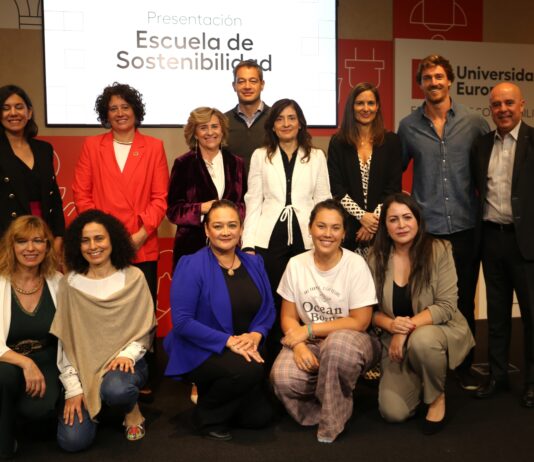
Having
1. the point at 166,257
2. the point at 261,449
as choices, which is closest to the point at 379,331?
the point at 261,449

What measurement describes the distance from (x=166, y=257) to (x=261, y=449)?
2335mm

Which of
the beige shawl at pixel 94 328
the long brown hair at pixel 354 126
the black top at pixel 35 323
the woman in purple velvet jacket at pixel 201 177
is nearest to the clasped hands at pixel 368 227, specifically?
the long brown hair at pixel 354 126

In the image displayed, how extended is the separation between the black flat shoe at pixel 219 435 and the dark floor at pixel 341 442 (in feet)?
0.11

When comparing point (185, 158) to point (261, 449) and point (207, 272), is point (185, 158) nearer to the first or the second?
point (207, 272)

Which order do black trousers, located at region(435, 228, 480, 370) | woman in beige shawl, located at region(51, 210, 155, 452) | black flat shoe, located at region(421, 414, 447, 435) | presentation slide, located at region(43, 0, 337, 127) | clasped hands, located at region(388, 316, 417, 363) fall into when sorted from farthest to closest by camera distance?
1. presentation slide, located at region(43, 0, 337, 127)
2. black trousers, located at region(435, 228, 480, 370)
3. clasped hands, located at region(388, 316, 417, 363)
4. black flat shoe, located at region(421, 414, 447, 435)
5. woman in beige shawl, located at region(51, 210, 155, 452)

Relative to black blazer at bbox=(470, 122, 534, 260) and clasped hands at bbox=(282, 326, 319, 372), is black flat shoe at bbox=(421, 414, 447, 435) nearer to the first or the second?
clasped hands at bbox=(282, 326, 319, 372)

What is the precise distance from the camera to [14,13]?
4.34 m

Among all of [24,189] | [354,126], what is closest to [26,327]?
[24,189]

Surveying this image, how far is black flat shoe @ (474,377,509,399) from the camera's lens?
10.7ft

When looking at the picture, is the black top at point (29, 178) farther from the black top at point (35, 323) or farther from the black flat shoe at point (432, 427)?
the black flat shoe at point (432, 427)

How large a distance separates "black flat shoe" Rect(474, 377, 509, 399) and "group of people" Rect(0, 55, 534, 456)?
0.02 meters

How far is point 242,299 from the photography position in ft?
9.48

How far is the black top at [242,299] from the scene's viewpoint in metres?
2.88

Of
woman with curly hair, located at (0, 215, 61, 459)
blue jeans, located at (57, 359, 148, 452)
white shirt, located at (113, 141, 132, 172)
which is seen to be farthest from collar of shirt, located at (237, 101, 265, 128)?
blue jeans, located at (57, 359, 148, 452)
